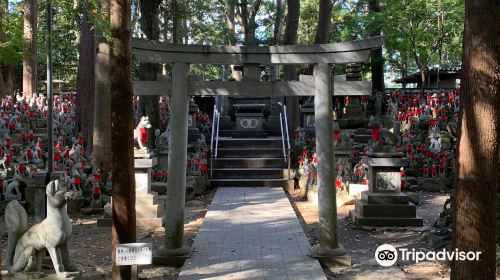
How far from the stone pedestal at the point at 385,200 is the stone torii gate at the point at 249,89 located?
3122 mm

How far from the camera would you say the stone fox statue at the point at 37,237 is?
599 cm

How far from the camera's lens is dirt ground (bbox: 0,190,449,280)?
7375mm

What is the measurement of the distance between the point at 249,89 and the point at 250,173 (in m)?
9.09

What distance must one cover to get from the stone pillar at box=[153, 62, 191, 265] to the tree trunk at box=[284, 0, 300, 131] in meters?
12.6

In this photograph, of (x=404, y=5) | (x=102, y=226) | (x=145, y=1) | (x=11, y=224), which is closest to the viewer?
(x=11, y=224)

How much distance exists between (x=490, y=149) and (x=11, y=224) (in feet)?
18.2

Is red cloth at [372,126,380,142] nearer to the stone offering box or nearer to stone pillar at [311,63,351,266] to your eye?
stone pillar at [311,63,351,266]

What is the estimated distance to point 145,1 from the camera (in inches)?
649

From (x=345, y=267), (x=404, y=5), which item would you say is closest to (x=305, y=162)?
(x=345, y=267)

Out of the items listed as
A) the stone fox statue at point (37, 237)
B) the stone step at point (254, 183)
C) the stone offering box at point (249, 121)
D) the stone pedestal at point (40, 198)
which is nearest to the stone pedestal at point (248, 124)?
the stone offering box at point (249, 121)

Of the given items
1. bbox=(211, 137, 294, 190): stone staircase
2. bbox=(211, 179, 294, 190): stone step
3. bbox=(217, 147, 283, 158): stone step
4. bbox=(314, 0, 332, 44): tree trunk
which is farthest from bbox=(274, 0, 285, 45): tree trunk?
bbox=(211, 179, 294, 190): stone step

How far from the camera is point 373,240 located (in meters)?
9.61

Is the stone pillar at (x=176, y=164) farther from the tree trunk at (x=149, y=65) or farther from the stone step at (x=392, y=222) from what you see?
the tree trunk at (x=149, y=65)

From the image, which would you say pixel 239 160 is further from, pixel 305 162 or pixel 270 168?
pixel 305 162
